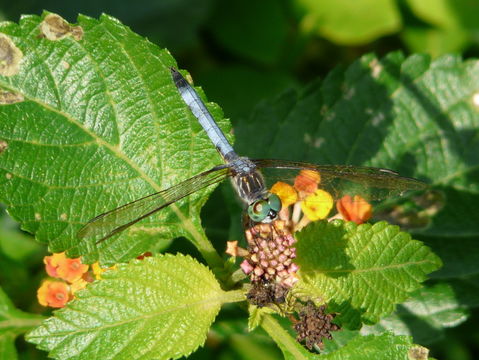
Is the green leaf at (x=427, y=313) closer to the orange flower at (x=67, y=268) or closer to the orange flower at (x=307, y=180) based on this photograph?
the orange flower at (x=307, y=180)

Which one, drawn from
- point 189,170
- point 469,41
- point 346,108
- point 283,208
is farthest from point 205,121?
point 469,41

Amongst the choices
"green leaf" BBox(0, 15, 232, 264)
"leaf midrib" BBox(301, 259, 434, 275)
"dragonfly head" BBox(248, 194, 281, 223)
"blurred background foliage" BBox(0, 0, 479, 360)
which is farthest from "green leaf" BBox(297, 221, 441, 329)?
"blurred background foliage" BBox(0, 0, 479, 360)

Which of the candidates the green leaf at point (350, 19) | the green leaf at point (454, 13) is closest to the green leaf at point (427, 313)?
the green leaf at point (350, 19)

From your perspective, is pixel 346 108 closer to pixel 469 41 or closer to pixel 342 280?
Answer: pixel 342 280

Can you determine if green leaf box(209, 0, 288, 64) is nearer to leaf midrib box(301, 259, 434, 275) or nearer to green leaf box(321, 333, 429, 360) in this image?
leaf midrib box(301, 259, 434, 275)

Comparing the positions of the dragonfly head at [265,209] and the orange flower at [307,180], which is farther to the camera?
the orange flower at [307,180]
